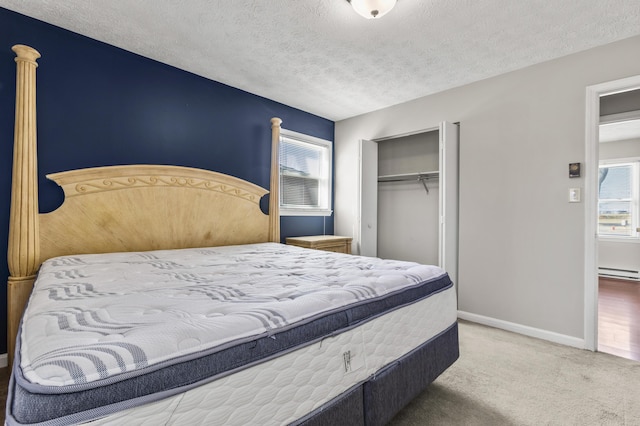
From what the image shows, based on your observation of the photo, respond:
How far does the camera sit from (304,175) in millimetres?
4273

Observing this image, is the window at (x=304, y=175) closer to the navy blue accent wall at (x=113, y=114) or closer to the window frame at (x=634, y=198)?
the navy blue accent wall at (x=113, y=114)

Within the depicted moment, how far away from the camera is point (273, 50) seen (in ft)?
8.63

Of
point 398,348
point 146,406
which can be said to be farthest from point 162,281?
point 398,348

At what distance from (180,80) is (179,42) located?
546 mm

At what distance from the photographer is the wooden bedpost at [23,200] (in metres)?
2.00

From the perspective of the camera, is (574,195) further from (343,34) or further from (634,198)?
(634,198)

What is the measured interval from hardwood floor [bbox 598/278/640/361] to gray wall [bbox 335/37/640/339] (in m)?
0.32

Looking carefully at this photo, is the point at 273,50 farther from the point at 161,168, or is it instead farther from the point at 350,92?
the point at 161,168

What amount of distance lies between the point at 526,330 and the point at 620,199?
474cm

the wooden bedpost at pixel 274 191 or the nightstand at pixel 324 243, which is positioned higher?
the wooden bedpost at pixel 274 191

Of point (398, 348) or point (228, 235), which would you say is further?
point (228, 235)

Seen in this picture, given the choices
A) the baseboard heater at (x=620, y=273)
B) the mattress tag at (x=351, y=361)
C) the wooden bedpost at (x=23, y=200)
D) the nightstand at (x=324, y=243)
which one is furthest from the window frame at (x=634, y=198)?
the wooden bedpost at (x=23, y=200)

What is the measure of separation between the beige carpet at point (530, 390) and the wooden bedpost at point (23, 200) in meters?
2.45

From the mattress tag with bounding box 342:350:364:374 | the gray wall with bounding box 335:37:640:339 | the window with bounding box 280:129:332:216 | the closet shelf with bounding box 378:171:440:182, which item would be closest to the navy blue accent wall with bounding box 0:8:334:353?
the window with bounding box 280:129:332:216
